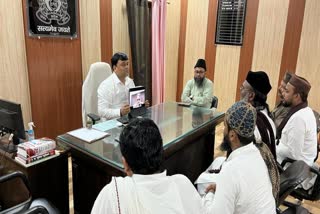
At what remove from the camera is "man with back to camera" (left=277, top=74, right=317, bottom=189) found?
201 cm

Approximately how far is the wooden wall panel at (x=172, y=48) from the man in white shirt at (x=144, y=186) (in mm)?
3973

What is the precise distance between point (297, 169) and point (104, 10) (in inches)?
117

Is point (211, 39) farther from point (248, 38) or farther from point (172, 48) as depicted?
point (172, 48)

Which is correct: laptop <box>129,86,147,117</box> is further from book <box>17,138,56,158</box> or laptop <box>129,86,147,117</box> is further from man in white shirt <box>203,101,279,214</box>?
man in white shirt <box>203,101,279,214</box>

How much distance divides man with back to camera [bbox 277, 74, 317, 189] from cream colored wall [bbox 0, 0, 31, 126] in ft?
8.68

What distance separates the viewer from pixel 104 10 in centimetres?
346

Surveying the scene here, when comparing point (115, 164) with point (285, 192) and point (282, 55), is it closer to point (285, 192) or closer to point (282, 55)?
point (285, 192)

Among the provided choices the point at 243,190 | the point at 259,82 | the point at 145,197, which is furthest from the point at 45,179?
the point at 259,82

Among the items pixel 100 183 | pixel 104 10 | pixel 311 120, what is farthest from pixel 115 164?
pixel 104 10

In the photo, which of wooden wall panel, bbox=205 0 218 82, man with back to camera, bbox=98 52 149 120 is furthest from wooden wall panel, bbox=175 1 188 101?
man with back to camera, bbox=98 52 149 120

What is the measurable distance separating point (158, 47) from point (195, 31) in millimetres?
943

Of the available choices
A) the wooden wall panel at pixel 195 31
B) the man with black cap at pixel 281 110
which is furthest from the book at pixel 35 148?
the wooden wall panel at pixel 195 31

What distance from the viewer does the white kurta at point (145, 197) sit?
0.87 meters

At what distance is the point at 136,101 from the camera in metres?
2.44
